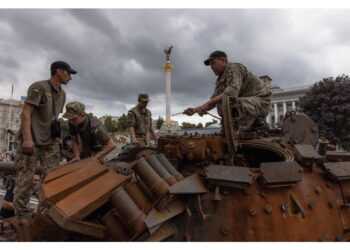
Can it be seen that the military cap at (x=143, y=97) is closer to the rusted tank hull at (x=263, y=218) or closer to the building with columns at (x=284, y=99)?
the rusted tank hull at (x=263, y=218)

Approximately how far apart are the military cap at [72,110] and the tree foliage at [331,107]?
73.6 feet

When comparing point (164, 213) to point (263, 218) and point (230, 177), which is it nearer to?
point (230, 177)

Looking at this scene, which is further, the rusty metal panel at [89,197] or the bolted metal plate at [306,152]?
the bolted metal plate at [306,152]

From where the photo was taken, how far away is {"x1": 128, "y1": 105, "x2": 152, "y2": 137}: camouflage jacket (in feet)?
24.1

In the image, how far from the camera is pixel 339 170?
113 inches

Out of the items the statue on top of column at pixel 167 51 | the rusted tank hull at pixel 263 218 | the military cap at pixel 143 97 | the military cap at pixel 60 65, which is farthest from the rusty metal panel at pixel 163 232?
the statue on top of column at pixel 167 51

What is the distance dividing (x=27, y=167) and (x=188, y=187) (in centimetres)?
254

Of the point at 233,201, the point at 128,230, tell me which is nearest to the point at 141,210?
the point at 128,230

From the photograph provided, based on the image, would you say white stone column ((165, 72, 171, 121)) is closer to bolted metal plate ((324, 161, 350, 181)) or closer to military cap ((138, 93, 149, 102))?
military cap ((138, 93, 149, 102))

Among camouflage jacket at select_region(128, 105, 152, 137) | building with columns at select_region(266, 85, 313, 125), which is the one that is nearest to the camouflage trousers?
camouflage jacket at select_region(128, 105, 152, 137)

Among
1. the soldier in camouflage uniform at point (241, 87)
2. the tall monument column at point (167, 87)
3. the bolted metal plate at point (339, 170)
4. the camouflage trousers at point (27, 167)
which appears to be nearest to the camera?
the bolted metal plate at point (339, 170)

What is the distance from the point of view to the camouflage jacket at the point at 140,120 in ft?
24.1

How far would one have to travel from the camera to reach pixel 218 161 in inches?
125

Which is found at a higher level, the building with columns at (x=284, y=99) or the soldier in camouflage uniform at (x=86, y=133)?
the building with columns at (x=284, y=99)
